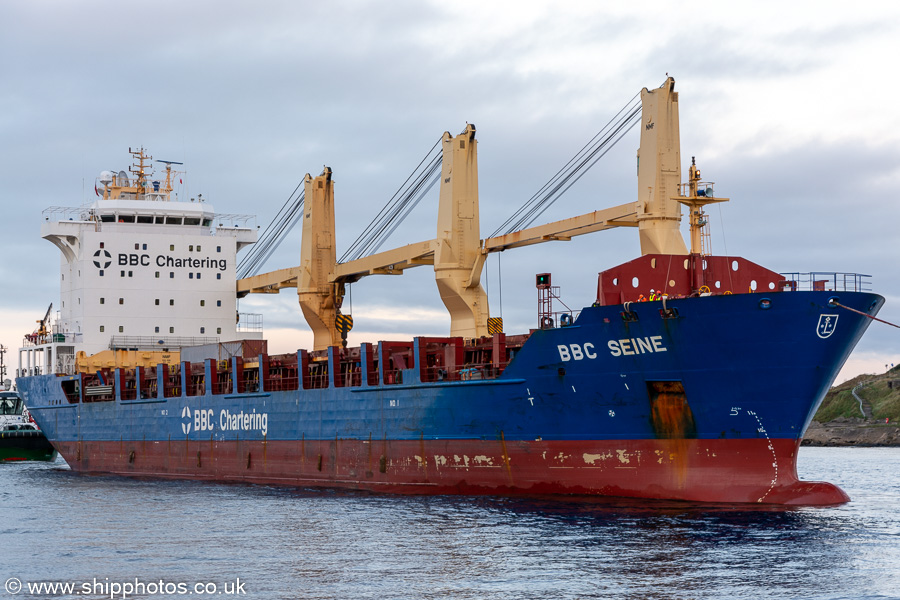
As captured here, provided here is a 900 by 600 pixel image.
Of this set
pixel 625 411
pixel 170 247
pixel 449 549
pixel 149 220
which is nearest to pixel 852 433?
pixel 170 247

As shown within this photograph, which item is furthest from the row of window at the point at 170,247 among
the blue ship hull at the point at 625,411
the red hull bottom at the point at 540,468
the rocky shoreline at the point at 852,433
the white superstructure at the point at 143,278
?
the rocky shoreline at the point at 852,433

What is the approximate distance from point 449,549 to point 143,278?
79.1ft

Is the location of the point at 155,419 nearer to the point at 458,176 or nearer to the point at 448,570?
the point at 458,176

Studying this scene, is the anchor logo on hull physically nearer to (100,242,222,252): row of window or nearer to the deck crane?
the deck crane

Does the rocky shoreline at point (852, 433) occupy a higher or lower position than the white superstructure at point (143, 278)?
lower

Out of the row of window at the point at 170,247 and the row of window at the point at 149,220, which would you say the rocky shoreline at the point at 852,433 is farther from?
the row of window at the point at 149,220

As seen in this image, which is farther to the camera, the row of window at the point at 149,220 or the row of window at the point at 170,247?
the row of window at the point at 149,220

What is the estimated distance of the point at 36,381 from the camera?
131 ft

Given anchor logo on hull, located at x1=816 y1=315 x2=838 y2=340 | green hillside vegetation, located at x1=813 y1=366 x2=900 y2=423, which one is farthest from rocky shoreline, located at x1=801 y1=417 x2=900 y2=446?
anchor logo on hull, located at x1=816 y1=315 x2=838 y2=340

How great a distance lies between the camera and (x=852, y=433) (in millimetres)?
67812

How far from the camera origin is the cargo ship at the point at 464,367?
62.8 feet

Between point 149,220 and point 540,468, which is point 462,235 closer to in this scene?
point 540,468

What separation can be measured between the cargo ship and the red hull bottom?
0.04 m

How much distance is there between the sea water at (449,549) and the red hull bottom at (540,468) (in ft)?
1.29
